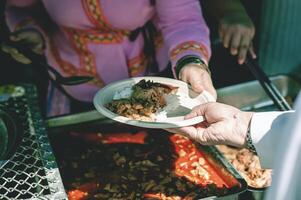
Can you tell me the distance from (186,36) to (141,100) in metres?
0.44

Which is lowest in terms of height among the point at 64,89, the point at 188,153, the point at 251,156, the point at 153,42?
the point at 251,156

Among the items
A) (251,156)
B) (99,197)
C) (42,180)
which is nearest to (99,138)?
(99,197)

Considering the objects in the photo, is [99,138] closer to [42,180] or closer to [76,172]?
[76,172]

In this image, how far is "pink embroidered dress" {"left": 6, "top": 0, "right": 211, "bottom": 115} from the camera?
257 cm

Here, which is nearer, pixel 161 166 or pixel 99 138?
pixel 161 166

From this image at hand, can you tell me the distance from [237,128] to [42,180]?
84 centimetres

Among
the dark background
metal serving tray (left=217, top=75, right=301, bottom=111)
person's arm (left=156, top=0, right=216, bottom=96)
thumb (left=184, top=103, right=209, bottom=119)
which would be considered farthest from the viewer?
the dark background

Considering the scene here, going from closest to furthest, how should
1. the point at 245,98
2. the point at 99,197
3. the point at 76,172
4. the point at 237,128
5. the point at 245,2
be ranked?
the point at 237,128 < the point at 99,197 < the point at 76,172 < the point at 245,98 < the point at 245,2

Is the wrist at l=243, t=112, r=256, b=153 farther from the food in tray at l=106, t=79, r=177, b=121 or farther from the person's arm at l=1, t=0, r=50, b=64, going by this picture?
the person's arm at l=1, t=0, r=50, b=64

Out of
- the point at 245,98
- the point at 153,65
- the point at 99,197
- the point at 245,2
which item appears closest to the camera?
the point at 99,197

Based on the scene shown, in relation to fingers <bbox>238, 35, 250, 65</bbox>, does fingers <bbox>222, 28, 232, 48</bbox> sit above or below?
above

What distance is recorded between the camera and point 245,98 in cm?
319

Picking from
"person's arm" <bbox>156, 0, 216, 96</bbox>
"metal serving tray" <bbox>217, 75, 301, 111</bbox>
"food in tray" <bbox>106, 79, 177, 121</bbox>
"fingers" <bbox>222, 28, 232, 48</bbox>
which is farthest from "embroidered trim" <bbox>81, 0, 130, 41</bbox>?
"metal serving tray" <bbox>217, 75, 301, 111</bbox>

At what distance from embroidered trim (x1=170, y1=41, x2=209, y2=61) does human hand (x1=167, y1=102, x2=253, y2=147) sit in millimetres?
399
